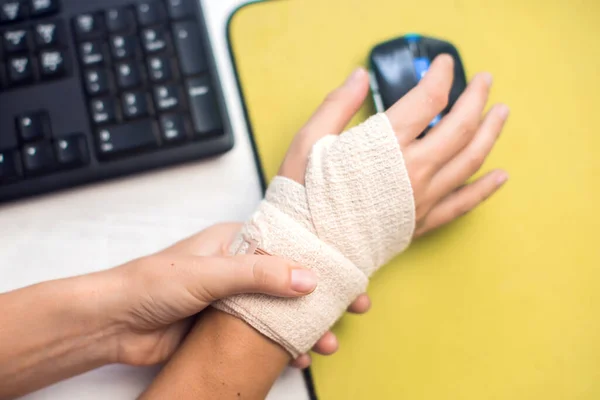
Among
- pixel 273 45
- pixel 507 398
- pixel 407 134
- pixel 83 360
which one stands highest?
pixel 273 45

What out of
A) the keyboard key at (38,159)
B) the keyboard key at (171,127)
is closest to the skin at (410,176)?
the keyboard key at (171,127)

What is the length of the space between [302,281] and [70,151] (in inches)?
10.0

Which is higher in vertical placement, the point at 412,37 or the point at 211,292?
the point at 412,37

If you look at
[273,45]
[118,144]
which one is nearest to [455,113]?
[273,45]

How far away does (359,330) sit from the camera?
476mm

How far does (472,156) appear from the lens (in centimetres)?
49

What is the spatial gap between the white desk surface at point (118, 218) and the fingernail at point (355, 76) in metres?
0.12

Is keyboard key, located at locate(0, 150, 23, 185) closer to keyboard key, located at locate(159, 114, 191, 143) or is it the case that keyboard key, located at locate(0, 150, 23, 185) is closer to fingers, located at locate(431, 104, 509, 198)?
keyboard key, located at locate(159, 114, 191, 143)

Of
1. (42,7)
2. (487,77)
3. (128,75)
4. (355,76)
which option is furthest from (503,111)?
(42,7)

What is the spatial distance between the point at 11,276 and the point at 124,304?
0.13 m

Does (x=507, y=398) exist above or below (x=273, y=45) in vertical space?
below

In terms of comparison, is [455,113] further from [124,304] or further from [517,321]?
[124,304]

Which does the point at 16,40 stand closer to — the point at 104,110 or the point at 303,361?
the point at 104,110

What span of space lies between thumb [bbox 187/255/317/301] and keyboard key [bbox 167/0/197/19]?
0.25 metres
